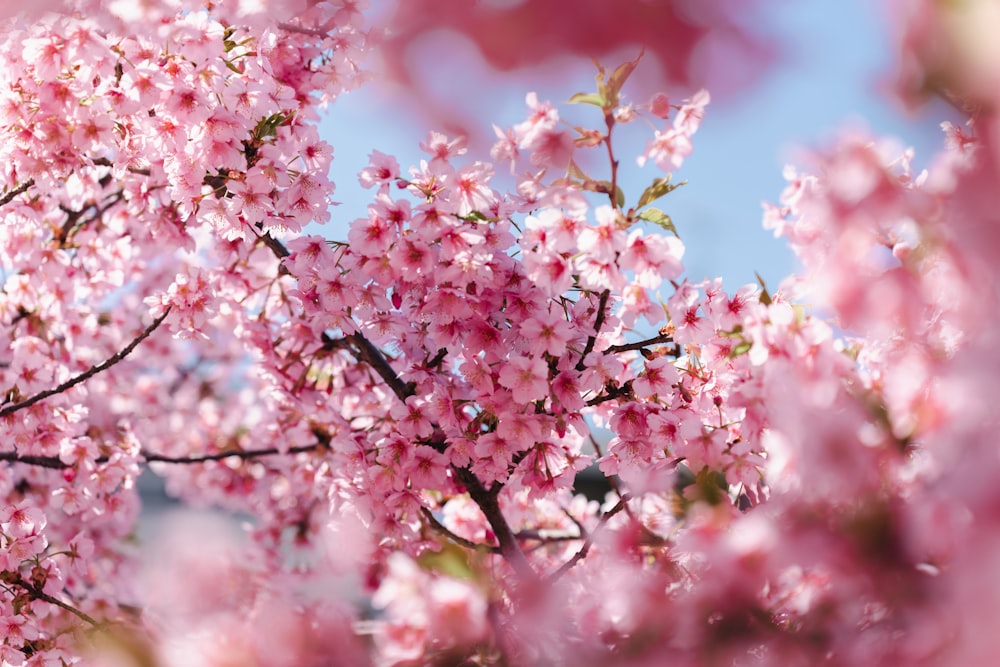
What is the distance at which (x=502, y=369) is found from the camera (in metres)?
1.62

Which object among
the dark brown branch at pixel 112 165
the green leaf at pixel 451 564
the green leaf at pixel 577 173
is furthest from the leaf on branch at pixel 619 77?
the dark brown branch at pixel 112 165

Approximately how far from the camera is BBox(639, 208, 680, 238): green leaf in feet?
4.62

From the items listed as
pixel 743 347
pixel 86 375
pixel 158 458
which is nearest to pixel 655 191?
pixel 743 347

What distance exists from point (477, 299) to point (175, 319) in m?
0.99

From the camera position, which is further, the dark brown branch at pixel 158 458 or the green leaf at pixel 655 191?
the dark brown branch at pixel 158 458

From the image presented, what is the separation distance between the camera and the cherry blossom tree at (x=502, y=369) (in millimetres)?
840

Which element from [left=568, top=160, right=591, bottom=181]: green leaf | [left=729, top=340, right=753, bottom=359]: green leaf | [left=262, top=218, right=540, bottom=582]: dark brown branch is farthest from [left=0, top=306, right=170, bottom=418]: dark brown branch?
[left=729, top=340, right=753, bottom=359]: green leaf

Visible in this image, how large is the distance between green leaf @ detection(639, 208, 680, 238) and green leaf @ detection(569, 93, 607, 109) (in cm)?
20

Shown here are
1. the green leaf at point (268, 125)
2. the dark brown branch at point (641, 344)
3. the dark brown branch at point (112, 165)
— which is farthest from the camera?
the dark brown branch at point (112, 165)

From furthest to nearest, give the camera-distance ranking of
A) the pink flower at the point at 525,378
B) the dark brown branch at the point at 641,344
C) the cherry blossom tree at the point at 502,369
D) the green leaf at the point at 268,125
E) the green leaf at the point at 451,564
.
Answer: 1. the green leaf at the point at 268,125
2. the dark brown branch at the point at 641,344
3. the pink flower at the point at 525,378
4. the green leaf at the point at 451,564
5. the cherry blossom tree at the point at 502,369

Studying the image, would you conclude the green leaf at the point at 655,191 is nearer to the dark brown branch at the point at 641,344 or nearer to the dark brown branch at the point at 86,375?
the dark brown branch at the point at 641,344

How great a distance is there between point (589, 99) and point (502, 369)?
57 centimetres

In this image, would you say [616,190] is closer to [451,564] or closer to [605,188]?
[605,188]

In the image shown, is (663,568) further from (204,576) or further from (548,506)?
(548,506)
